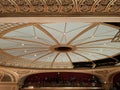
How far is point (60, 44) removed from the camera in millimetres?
9844

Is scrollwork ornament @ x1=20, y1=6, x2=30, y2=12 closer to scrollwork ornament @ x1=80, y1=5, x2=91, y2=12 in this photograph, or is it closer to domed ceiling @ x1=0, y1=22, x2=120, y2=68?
scrollwork ornament @ x1=80, y1=5, x2=91, y2=12

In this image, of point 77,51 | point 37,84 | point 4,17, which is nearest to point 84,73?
point 37,84

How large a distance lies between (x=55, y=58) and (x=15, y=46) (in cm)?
264

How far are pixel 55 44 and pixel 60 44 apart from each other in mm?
205

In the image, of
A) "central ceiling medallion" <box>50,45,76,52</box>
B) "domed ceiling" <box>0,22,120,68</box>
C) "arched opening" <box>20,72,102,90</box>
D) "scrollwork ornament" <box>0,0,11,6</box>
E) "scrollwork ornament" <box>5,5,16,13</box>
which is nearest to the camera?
"scrollwork ornament" <box>0,0,11,6</box>

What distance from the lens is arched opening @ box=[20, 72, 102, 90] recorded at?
599 inches

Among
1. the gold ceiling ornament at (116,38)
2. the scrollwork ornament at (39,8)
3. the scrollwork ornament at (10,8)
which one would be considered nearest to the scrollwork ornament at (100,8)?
the scrollwork ornament at (39,8)

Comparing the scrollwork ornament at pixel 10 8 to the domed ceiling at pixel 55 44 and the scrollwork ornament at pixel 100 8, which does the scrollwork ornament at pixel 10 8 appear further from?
the domed ceiling at pixel 55 44

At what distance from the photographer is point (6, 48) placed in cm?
1053

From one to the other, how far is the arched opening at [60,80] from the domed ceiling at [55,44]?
1790mm

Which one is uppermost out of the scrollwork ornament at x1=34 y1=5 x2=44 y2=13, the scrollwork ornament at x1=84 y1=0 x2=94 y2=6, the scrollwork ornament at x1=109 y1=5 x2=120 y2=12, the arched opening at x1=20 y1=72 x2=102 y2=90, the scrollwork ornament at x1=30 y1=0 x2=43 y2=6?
the scrollwork ornament at x1=30 y1=0 x2=43 y2=6

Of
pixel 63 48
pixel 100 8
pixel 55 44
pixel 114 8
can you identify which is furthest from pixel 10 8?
pixel 63 48

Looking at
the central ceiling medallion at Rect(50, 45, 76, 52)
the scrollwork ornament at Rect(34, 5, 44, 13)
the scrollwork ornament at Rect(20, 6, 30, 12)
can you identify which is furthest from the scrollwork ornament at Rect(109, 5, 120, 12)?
the central ceiling medallion at Rect(50, 45, 76, 52)

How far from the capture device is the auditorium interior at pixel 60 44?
4.65 meters
